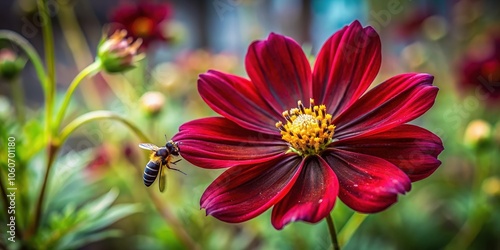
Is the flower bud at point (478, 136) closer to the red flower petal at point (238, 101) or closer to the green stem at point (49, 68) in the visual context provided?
the red flower petal at point (238, 101)

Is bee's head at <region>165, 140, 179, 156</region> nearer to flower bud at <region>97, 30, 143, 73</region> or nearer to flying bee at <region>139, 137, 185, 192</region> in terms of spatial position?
flying bee at <region>139, 137, 185, 192</region>

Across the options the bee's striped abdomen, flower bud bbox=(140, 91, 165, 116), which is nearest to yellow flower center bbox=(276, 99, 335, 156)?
the bee's striped abdomen

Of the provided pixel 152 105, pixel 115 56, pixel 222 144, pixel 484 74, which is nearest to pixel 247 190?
pixel 222 144

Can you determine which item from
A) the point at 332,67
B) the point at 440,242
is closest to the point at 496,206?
the point at 440,242

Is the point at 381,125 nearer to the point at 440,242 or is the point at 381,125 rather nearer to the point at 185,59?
the point at 440,242

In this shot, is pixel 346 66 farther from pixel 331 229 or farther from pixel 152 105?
pixel 152 105

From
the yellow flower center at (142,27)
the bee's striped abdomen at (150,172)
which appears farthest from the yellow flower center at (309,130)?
the yellow flower center at (142,27)
